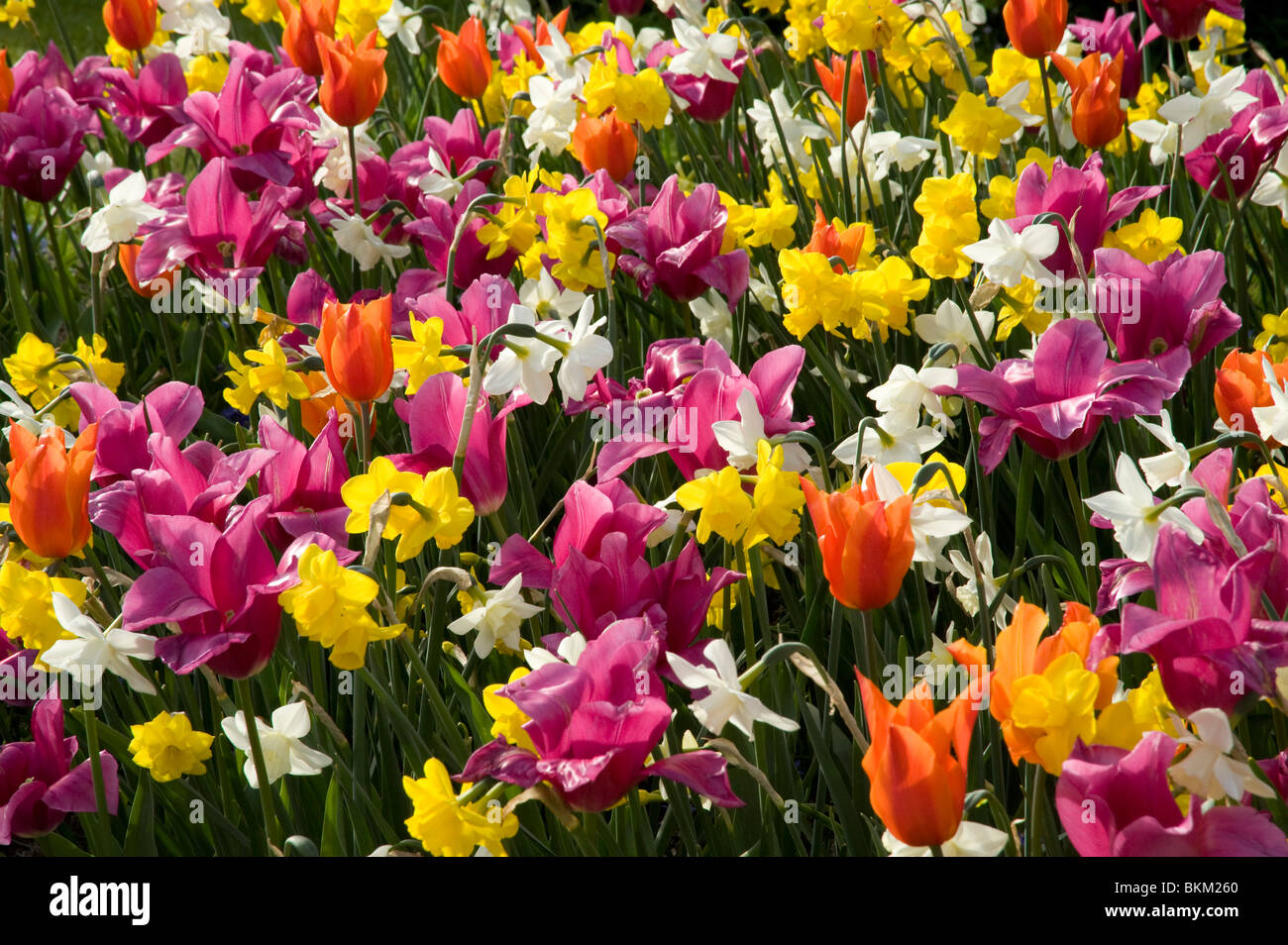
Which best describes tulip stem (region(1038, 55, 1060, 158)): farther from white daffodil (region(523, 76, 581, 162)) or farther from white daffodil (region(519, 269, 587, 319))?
white daffodil (region(519, 269, 587, 319))

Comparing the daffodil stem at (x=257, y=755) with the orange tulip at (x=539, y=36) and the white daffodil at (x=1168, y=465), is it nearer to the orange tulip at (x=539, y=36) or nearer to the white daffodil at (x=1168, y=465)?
the white daffodil at (x=1168, y=465)

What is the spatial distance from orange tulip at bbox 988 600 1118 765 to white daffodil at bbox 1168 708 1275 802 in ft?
0.25

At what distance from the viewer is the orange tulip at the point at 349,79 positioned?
2.41m

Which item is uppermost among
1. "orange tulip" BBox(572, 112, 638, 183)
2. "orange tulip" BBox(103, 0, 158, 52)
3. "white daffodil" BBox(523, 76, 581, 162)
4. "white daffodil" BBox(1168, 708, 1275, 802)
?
"orange tulip" BBox(103, 0, 158, 52)

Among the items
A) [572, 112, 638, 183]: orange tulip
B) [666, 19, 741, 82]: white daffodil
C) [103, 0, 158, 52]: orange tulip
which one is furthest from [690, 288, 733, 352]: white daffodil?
[103, 0, 158, 52]: orange tulip

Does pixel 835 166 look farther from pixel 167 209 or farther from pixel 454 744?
pixel 454 744

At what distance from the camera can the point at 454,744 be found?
1.50m

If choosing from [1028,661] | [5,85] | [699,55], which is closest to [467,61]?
[699,55]

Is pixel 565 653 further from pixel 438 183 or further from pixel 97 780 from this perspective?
pixel 438 183

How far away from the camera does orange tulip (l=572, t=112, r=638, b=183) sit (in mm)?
2410

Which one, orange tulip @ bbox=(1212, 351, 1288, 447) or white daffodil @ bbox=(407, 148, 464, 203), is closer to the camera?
orange tulip @ bbox=(1212, 351, 1288, 447)

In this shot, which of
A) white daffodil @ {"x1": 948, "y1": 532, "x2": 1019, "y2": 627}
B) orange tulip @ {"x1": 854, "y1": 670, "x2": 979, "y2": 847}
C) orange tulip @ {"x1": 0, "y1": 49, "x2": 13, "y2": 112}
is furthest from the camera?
orange tulip @ {"x1": 0, "y1": 49, "x2": 13, "y2": 112}
